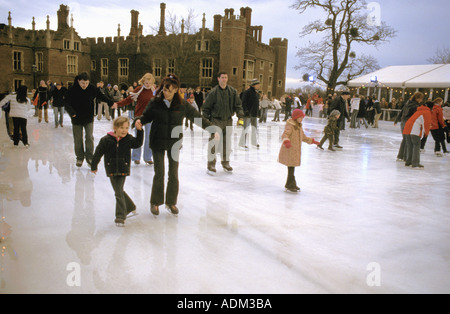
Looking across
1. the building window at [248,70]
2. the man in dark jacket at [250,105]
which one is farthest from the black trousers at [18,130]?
the building window at [248,70]

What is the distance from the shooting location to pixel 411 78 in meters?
23.2

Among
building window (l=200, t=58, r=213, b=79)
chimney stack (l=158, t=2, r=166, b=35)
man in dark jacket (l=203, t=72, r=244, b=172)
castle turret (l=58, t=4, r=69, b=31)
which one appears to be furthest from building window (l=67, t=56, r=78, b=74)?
man in dark jacket (l=203, t=72, r=244, b=172)

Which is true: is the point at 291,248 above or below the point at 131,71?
below

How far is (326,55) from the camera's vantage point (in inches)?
1161

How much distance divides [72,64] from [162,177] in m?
40.4

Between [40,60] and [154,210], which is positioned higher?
[40,60]

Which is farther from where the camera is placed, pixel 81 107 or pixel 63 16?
pixel 63 16

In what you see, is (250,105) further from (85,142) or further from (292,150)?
(85,142)

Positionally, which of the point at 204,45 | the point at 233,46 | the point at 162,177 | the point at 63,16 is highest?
the point at 63,16

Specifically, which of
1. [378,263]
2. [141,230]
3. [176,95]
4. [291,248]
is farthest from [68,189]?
[378,263]

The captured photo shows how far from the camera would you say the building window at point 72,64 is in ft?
129

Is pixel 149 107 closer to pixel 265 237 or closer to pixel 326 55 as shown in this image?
pixel 265 237

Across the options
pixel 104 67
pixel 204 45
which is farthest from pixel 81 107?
pixel 104 67
